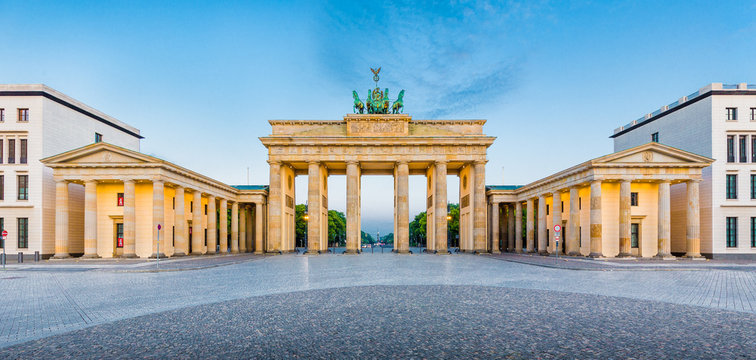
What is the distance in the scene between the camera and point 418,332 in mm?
8914

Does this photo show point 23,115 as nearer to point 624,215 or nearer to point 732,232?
point 624,215

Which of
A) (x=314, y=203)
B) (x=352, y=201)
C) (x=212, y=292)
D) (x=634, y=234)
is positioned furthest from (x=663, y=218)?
(x=212, y=292)

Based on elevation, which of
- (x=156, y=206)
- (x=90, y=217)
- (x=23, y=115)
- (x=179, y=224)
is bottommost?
(x=179, y=224)

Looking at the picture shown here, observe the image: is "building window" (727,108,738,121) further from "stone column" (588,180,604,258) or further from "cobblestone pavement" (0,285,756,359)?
"cobblestone pavement" (0,285,756,359)

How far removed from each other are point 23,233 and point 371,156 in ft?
110

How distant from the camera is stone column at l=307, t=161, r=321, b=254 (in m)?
47.5

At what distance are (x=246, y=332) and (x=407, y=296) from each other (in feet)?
21.3

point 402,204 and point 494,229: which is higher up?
point 402,204

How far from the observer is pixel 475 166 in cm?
4919

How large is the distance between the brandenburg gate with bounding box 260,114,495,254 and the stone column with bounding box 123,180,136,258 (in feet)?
48.4

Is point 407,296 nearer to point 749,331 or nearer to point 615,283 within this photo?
point 749,331

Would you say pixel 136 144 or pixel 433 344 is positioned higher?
pixel 136 144

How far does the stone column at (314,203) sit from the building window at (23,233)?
25334mm

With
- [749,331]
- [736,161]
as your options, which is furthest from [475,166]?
[749,331]
